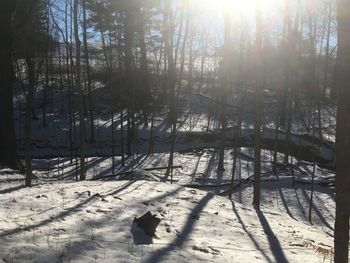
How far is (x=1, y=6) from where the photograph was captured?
13.1 m

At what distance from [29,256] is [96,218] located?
1.98 metres

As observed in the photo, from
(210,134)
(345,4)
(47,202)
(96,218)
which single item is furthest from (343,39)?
(210,134)

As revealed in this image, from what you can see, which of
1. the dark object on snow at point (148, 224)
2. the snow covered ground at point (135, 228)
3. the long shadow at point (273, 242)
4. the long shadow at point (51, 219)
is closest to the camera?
the snow covered ground at point (135, 228)

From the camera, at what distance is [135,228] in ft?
21.2

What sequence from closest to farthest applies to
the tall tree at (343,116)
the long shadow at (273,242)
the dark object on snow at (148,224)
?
the tall tree at (343,116) → the dark object on snow at (148,224) → the long shadow at (273,242)

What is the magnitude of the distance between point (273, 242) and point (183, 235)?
1.59m

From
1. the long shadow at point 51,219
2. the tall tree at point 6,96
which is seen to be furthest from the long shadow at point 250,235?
the tall tree at point 6,96

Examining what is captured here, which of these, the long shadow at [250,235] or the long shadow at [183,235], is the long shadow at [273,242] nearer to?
the long shadow at [250,235]

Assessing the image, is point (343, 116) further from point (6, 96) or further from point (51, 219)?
point (6, 96)

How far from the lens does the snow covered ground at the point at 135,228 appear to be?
538cm

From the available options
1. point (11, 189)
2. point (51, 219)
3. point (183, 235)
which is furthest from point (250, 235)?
point (11, 189)

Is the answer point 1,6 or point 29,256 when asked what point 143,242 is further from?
point 1,6

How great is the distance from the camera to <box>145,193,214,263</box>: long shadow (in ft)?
17.9

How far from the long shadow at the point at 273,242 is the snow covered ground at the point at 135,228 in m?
0.02
